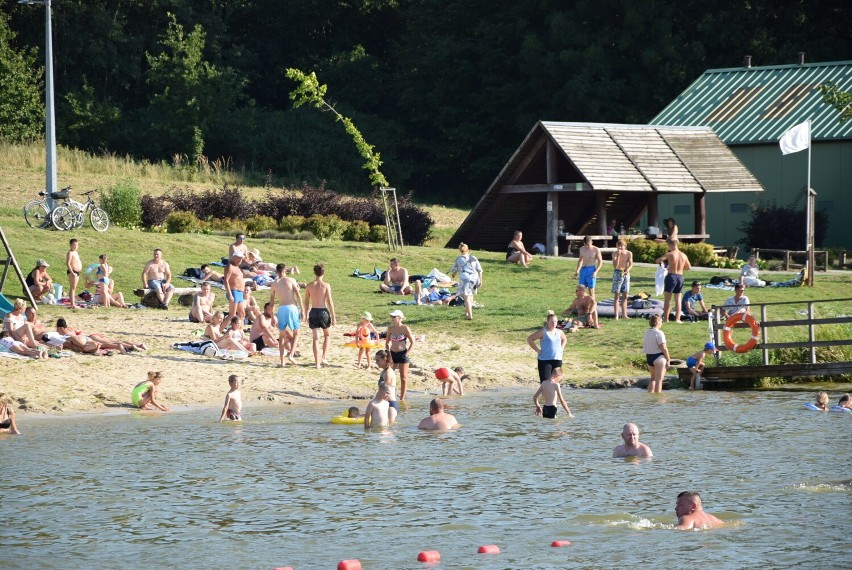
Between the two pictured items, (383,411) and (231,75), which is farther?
(231,75)

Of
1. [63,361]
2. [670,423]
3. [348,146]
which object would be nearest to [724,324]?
[670,423]

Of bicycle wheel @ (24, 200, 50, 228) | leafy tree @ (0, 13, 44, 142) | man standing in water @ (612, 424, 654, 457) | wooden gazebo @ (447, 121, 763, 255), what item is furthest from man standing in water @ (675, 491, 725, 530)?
leafy tree @ (0, 13, 44, 142)

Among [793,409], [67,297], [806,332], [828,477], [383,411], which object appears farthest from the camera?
[67,297]

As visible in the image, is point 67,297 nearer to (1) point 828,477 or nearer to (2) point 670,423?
(2) point 670,423

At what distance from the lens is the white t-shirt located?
2134cm

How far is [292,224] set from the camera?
3881 cm

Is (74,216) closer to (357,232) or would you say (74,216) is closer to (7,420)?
(357,232)

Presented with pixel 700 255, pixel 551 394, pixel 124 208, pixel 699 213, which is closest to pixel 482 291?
pixel 700 255

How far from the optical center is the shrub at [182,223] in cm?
3728

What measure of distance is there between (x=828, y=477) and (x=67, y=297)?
56.0ft

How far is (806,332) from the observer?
2475 centimetres

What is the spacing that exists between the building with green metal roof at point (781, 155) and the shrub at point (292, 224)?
12459 millimetres

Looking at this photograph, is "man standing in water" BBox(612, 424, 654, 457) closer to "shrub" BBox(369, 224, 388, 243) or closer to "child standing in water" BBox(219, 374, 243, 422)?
"child standing in water" BBox(219, 374, 243, 422)

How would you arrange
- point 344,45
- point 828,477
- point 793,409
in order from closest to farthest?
point 828,477
point 793,409
point 344,45
